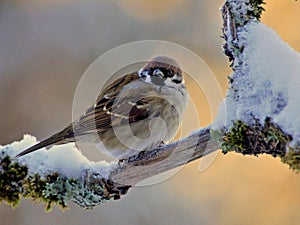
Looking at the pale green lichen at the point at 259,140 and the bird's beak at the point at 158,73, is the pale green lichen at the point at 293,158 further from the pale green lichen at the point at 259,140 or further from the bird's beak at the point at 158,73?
the bird's beak at the point at 158,73

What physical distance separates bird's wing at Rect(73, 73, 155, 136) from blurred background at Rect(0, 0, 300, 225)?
1.49 m

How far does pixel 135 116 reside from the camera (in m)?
2.09

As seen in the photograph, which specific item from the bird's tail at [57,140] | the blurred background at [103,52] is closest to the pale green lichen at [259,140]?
the bird's tail at [57,140]

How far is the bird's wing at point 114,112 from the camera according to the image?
2.09 metres

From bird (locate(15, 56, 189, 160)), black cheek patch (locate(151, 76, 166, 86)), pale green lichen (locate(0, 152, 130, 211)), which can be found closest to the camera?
pale green lichen (locate(0, 152, 130, 211))

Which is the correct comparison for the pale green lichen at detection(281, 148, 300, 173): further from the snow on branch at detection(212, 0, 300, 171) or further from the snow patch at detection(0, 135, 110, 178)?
the snow patch at detection(0, 135, 110, 178)

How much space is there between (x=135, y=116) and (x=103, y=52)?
2.46m

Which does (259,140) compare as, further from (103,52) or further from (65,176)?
(103,52)

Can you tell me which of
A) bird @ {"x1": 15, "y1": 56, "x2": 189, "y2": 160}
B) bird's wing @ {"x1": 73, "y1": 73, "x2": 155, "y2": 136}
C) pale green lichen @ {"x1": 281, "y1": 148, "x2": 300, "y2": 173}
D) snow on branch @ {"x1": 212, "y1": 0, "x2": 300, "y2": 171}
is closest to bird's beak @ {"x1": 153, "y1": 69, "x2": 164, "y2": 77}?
bird @ {"x1": 15, "y1": 56, "x2": 189, "y2": 160}

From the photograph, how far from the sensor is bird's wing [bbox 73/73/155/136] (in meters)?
2.09

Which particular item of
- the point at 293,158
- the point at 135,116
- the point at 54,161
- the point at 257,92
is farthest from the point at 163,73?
the point at 293,158

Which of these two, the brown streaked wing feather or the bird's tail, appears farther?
the brown streaked wing feather

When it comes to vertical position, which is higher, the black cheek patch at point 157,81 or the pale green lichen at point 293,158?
the black cheek patch at point 157,81

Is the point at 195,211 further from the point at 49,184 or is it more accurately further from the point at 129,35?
the point at 49,184
